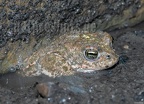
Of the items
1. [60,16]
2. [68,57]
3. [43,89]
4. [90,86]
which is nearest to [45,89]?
[43,89]

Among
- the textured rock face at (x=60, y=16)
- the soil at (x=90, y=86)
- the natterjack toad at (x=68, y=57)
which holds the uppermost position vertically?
the textured rock face at (x=60, y=16)

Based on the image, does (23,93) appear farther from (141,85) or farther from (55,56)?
(141,85)

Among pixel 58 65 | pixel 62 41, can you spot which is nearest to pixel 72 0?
pixel 62 41

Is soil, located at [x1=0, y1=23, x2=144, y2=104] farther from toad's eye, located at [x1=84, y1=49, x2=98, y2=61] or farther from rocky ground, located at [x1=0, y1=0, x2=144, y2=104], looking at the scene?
toad's eye, located at [x1=84, y1=49, x2=98, y2=61]

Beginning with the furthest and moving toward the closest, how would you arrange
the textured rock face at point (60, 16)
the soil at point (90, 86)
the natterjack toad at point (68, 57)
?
the natterjack toad at point (68, 57) < the textured rock face at point (60, 16) < the soil at point (90, 86)

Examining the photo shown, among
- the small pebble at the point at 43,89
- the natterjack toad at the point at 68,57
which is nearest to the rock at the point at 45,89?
the small pebble at the point at 43,89

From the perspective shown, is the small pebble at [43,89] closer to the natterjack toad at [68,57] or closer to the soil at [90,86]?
the soil at [90,86]

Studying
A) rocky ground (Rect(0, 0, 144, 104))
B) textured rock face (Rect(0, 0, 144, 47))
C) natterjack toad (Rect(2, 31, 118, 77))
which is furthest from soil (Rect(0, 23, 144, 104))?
textured rock face (Rect(0, 0, 144, 47))

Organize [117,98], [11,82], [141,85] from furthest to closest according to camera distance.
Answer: [11,82]
[141,85]
[117,98]
